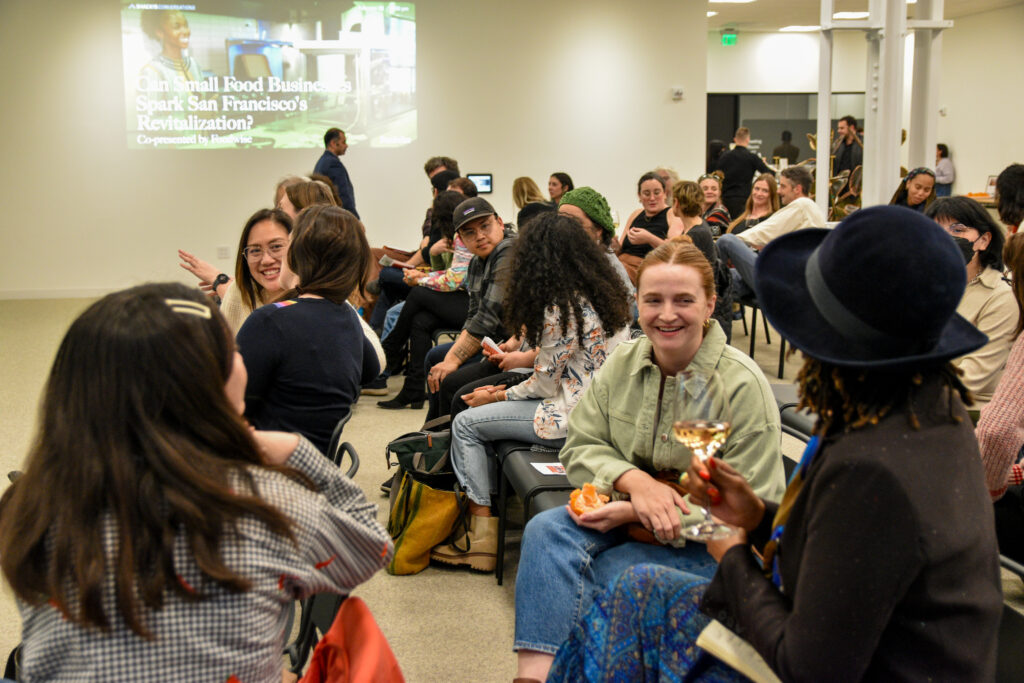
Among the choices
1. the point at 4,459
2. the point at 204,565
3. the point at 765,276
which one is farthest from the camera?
the point at 4,459

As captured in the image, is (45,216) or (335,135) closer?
(335,135)

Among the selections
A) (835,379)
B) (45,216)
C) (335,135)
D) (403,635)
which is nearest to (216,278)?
(403,635)

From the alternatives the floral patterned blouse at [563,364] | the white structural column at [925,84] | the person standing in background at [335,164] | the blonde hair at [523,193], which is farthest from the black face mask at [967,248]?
the person standing in background at [335,164]

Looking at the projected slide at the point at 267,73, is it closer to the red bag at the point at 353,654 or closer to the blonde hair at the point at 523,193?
the blonde hair at the point at 523,193

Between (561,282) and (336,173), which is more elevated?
(336,173)

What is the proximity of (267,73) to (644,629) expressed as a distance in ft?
32.6

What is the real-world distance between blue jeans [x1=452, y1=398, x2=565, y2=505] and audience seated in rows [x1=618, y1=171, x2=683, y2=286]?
8.72 ft

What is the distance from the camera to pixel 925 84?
6512 mm

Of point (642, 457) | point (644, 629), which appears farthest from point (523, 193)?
point (644, 629)

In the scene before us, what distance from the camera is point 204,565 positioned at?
3.64 feet

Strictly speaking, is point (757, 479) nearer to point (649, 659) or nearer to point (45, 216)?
point (649, 659)

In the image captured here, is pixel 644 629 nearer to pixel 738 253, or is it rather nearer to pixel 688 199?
pixel 738 253

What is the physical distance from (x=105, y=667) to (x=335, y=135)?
8.26 metres

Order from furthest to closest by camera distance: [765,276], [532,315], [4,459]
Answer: [4,459] < [532,315] < [765,276]
